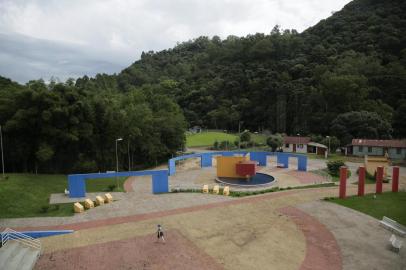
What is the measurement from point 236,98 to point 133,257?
71.2 metres

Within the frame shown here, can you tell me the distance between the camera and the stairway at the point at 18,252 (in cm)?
1392

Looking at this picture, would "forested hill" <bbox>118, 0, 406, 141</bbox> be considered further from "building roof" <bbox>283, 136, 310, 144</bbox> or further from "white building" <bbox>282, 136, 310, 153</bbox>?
"white building" <bbox>282, 136, 310, 153</bbox>

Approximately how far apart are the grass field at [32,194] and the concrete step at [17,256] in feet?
17.3

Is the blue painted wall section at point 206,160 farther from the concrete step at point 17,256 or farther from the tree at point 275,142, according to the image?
the concrete step at point 17,256

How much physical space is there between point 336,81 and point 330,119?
269 inches

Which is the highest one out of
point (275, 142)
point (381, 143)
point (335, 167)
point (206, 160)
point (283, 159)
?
point (381, 143)

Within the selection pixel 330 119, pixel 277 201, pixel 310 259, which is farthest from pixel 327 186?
pixel 330 119

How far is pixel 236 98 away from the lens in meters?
83.6

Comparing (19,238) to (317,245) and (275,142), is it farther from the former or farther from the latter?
(275,142)

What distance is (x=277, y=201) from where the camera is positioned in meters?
24.0

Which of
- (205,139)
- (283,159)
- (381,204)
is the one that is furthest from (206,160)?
(205,139)

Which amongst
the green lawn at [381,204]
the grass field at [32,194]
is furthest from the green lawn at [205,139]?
the green lawn at [381,204]

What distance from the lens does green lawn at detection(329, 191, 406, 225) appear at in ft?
68.5

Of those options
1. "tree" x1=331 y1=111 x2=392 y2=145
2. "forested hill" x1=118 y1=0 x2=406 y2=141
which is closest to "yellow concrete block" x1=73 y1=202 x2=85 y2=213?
"forested hill" x1=118 y1=0 x2=406 y2=141
